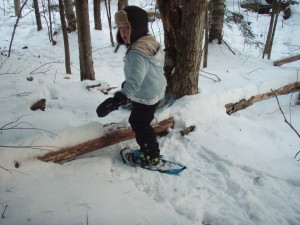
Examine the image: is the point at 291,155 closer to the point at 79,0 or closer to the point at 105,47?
the point at 79,0

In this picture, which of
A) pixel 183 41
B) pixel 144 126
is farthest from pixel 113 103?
pixel 183 41

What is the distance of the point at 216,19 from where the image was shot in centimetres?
838

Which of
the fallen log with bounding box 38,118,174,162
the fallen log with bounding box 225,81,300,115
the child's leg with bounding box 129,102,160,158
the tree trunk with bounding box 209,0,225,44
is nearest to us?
the fallen log with bounding box 38,118,174,162

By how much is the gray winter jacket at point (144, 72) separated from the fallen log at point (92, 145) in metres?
0.65

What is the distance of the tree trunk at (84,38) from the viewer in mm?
4879

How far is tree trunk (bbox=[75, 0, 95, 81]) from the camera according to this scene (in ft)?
A: 16.0

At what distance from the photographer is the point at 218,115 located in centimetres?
381

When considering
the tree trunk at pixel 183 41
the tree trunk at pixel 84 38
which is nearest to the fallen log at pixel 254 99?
the tree trunk at pixel 183 41

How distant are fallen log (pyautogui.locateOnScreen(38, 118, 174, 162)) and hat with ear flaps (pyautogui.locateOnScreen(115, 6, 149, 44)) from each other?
46.6 inches

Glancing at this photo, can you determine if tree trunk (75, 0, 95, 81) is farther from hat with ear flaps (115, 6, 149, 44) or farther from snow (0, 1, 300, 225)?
hat with ear flaps (115, 6, 149, 44)

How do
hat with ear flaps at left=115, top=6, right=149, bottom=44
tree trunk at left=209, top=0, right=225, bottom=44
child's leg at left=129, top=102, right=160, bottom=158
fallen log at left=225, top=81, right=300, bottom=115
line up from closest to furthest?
hat with ear flaps at left=115, top=6, right=149, bottom=44 < child's leg at left=129, top=102, right=160, bottom=158 < fallen log at left=225, top=81, right=300, bottom=115 < tree trunk at left=209, top=0, right=225, bottom=44

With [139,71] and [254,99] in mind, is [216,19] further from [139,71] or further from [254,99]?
[139,71]

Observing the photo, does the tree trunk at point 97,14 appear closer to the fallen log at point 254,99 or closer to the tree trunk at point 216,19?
the tree trunk at point 216,19

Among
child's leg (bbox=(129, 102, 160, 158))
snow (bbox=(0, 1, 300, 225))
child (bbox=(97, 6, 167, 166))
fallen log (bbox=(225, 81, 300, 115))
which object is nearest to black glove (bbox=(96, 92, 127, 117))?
child (bbox=(97, 6, 167, 166))
